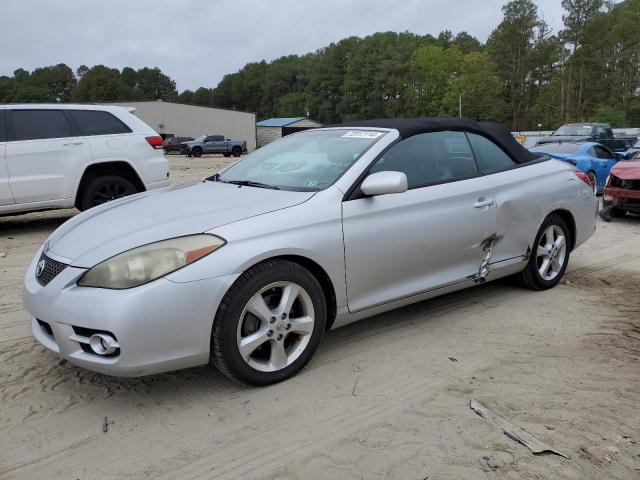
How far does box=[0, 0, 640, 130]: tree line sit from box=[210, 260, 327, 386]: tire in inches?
2300

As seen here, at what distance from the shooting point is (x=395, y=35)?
384ft

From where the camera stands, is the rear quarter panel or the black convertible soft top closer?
the black convertible soft top

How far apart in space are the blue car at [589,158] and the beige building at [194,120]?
50501 millimetres

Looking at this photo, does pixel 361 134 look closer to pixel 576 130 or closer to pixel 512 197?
pixel 512 197

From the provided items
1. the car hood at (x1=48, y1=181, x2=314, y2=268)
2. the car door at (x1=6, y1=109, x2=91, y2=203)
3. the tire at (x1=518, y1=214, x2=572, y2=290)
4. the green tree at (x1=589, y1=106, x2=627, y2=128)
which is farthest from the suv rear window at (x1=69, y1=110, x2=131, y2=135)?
the green tree at (x1=589, y1=106, x2=627, y2=128)

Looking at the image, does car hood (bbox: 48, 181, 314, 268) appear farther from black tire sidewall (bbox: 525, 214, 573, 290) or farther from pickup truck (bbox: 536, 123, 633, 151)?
pickup truck (bbox: 536, 123, 633, 151)

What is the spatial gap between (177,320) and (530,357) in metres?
2.23

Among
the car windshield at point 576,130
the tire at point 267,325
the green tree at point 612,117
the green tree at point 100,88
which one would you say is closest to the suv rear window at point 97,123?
the tire at point 267,325

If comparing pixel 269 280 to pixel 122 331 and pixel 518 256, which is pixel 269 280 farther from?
pixel 518 256

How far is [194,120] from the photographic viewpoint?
62.2 m

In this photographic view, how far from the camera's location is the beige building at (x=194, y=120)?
60750mm

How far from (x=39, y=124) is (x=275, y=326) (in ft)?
19.7

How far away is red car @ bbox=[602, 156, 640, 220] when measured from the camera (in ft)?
29.7

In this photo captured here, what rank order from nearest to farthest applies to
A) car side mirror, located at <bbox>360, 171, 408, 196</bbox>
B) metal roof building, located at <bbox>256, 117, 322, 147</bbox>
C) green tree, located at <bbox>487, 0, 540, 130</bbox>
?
car side mirror, located at <bbox>360, 171, 408, 196</bbox>
metal roof building, located at <bbox>256, 117, 322, 147</bbox>
green tree, located at <bbox>487, 0, 540, 130</bbox>
